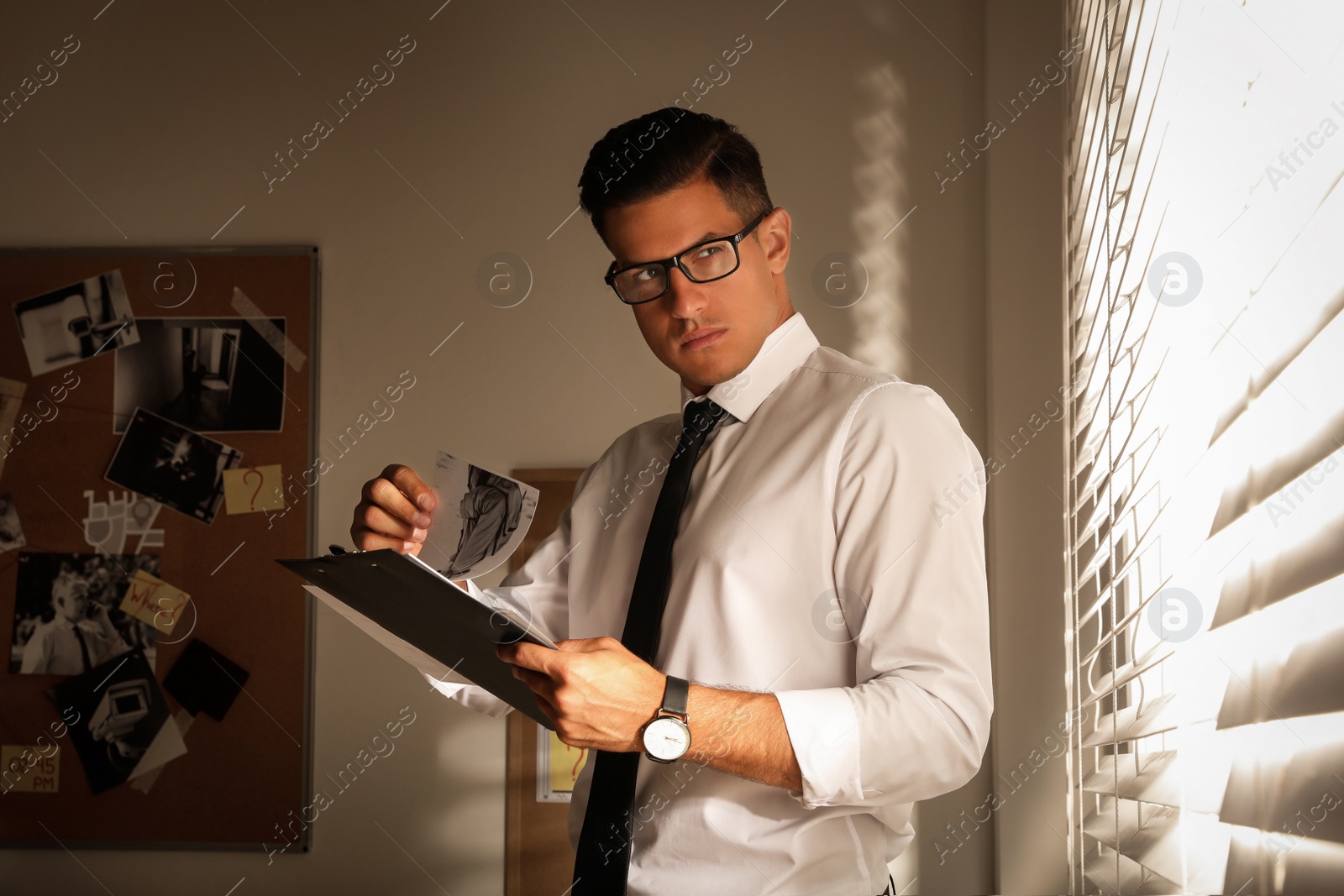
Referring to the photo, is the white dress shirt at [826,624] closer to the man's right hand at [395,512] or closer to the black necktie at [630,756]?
the black necktie at [630,756]

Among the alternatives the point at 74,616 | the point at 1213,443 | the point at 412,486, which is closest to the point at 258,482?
the point at 74,616

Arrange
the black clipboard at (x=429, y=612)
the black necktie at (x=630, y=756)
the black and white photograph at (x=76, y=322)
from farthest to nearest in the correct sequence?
the black and white photograph at (x=76, y=322) < the black necktie at (x=630, y=756) < the black clipboard at (x=429, y=612)

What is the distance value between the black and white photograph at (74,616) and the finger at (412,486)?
1.42 metres

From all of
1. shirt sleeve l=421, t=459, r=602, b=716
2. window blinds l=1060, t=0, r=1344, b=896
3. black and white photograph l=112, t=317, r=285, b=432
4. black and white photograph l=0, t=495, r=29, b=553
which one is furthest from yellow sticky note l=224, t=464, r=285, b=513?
window blinds l=1060, t=0, r=1344, b=896

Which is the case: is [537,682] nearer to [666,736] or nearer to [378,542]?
[666,736]

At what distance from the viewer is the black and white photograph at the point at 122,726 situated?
7.52ft

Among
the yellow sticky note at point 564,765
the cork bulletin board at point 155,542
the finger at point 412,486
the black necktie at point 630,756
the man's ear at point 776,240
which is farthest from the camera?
the cork bulletin board at point 155,542

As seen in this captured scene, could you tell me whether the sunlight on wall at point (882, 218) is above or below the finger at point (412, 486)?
above

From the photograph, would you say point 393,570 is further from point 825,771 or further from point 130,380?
point 130,380

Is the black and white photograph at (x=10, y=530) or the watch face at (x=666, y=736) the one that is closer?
the watch face at (x=666, y=736)

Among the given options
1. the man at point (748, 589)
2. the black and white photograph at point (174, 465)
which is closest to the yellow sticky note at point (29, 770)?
the black and white photograph at point (174, 465)

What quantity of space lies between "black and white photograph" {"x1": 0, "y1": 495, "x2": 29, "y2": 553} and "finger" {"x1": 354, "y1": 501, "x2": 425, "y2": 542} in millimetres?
1649

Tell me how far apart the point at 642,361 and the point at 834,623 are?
1.22 meters

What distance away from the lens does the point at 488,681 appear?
3.62 ft
